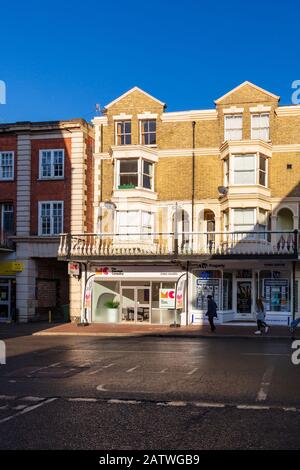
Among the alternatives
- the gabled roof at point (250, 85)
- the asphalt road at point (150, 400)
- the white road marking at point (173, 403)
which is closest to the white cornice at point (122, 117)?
the gabled roof at point (250, 85)

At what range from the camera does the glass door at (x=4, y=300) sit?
1313 inches

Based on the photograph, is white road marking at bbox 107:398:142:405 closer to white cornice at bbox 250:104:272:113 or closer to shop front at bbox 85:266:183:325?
shop front at bbox 85:266:183:325

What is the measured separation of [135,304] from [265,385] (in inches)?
770

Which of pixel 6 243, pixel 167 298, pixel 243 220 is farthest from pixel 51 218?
pixel 243 220

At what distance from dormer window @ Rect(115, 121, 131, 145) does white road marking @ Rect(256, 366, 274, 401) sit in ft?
68.5

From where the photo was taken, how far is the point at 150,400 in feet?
33.2

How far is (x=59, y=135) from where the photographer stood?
33.0 meters

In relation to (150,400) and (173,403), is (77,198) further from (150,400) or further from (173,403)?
(173,403)

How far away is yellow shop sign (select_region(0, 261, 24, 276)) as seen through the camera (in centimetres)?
3244

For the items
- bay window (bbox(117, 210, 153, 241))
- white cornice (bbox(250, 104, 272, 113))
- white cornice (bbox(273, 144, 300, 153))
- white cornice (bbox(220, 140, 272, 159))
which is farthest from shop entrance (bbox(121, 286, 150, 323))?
white cornice (bbox(250, 104, 272, 113))

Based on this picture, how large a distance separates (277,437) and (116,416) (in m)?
2.48

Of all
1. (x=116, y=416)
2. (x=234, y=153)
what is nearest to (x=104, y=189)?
(x=234, y=153)

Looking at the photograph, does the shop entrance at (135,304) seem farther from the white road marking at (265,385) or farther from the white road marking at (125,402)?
the white road marking at (125,402)
